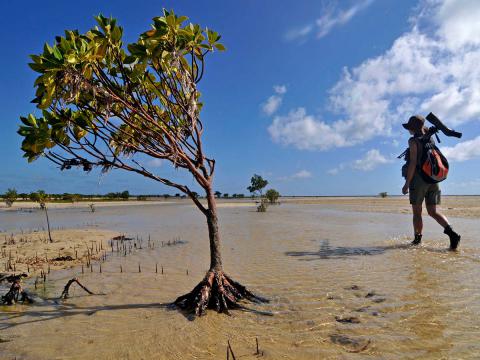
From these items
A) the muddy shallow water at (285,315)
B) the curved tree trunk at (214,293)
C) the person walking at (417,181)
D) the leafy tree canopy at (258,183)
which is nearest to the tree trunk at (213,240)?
the curved tree trunk at (214,293)

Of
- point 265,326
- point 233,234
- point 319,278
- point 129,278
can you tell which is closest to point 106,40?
point 265,326

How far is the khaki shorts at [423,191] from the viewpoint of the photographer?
8391 mm

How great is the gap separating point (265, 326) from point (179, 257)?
198 inches

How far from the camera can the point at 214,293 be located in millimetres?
4480

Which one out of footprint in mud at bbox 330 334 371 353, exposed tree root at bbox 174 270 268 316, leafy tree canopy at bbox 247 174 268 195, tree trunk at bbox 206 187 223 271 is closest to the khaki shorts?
exposed tree root at bbox 174 270 268 316

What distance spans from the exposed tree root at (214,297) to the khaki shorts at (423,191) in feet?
19.0

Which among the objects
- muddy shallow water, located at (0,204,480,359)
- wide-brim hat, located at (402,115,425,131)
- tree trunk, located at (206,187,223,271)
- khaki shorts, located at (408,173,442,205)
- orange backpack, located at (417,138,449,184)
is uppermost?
wide-brim hat, located at (402,115,425,131)

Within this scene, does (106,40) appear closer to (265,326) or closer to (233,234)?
(265,326)

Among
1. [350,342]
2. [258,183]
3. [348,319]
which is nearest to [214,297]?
[348,319]

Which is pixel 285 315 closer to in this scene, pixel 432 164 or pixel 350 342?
pixel 350 342

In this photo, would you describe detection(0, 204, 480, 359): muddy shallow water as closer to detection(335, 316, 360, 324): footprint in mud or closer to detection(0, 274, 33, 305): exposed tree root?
detection(335, 316, 360, 324): footprint in mud

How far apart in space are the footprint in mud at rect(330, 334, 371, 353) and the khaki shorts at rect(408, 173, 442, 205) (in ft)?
20.4

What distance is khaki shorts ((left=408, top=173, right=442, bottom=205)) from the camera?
839 cm

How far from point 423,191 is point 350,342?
21.0 ft
